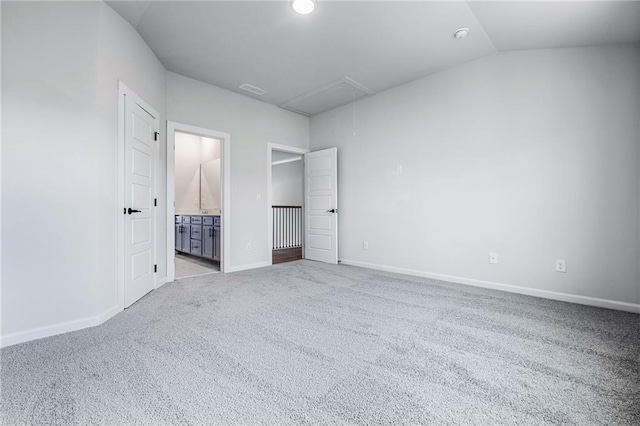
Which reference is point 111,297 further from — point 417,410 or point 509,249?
point 509,249

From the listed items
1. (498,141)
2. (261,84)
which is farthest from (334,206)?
(498,141)

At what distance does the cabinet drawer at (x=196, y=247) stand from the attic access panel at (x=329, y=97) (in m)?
2.89

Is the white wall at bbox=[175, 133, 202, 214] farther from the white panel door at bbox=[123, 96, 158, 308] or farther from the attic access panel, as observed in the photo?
the white panel door at bbox=[123, 96, 158, 308]

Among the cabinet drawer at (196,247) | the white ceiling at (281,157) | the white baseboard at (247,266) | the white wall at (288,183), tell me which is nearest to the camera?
the white baseboard at (247,266)

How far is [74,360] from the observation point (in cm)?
167

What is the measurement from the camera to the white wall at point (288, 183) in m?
8.50

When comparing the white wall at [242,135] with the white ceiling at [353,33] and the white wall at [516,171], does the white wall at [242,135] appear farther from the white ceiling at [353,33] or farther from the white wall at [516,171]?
the white wall at [516,171]

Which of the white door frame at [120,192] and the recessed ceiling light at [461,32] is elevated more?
the recessed ceiling light at [461,32]

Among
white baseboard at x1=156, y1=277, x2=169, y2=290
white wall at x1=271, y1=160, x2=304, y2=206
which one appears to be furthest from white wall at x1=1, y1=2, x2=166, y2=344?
white wall at x1=271, y1=160, x2=304, y2=206

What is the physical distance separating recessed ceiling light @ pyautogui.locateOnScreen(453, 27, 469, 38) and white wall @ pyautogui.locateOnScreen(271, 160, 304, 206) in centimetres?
594

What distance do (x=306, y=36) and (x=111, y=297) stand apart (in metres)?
3.04

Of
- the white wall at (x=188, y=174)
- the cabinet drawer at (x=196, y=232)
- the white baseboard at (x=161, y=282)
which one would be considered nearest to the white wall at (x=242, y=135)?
the white baseboard at (x=161, y=282)

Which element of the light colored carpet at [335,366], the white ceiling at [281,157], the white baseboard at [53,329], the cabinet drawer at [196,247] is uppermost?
the white ceiling at [281,157]

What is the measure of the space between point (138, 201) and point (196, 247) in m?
2.59
